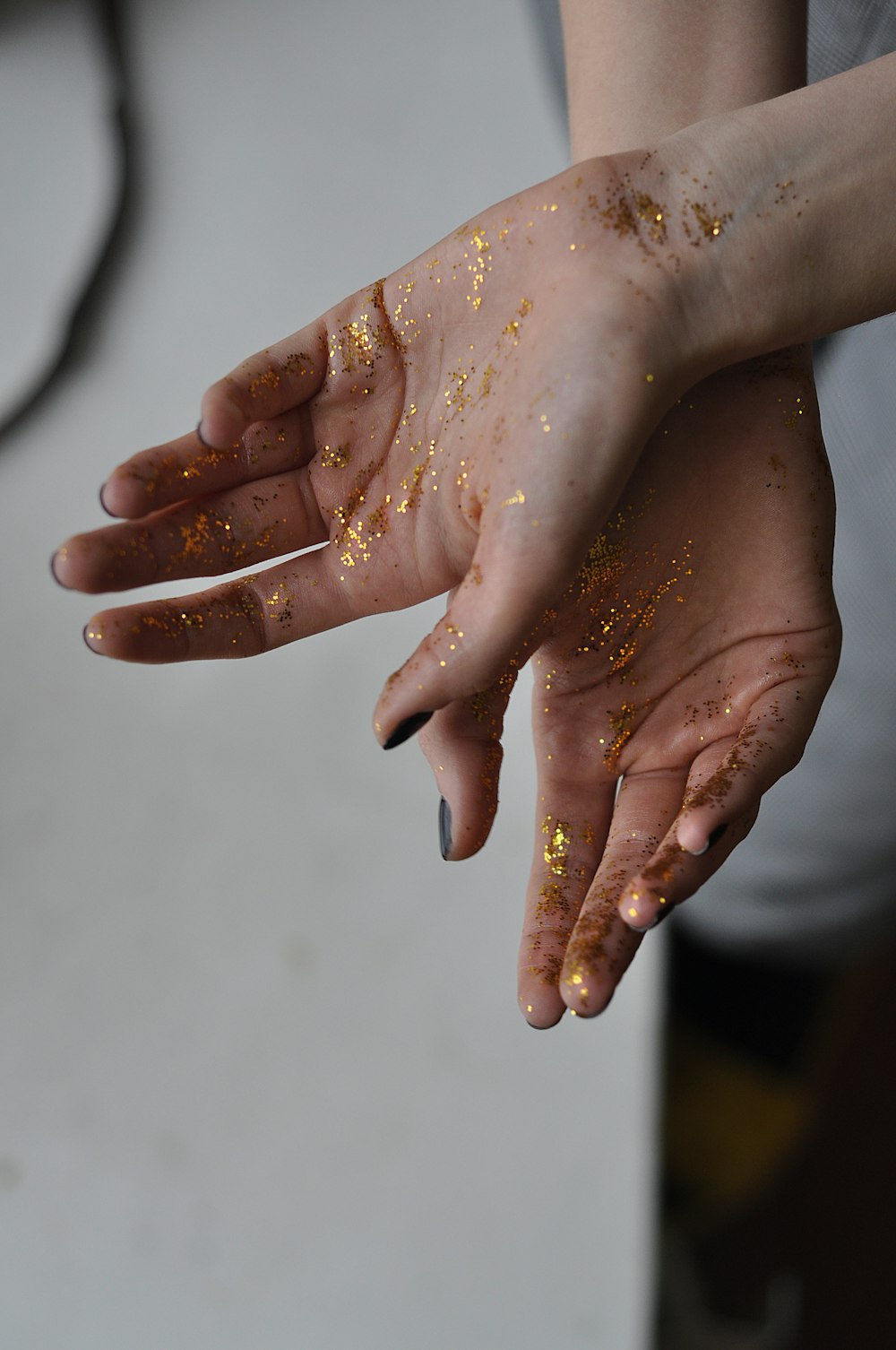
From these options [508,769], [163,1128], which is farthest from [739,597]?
[163,1128]

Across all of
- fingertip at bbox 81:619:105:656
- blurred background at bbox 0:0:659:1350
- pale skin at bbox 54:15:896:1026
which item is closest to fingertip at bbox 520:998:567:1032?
pale skin at bbox 54:15:896:1026

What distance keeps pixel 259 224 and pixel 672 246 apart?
0.82 m

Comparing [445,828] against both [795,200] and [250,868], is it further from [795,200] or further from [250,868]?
[250,868]

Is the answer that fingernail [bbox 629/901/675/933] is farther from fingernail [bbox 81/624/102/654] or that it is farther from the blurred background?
the blurred background

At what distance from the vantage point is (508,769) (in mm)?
1050

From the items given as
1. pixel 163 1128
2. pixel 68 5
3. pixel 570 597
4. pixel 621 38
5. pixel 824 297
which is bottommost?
pixel 163 1128

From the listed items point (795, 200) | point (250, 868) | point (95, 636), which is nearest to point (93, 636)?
point (95, 636)

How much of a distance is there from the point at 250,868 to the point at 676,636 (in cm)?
58

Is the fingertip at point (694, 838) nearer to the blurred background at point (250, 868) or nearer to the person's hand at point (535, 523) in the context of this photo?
the person's hand at point (535, 523)

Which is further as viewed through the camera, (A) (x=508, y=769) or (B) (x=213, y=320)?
(B) (x=213, y=320)

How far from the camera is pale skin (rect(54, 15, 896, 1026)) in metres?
0.48

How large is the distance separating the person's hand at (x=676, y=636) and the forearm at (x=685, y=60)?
0.17 meters

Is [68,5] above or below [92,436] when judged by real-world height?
above

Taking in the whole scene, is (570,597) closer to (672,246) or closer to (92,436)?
(672,246)
